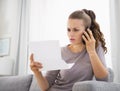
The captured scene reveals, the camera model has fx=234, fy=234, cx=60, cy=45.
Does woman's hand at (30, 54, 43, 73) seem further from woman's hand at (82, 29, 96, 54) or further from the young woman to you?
woman's hand at (82, 29, 96, 54)

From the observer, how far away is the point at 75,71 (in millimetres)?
1490

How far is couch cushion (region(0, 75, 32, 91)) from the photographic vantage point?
247 centimetres

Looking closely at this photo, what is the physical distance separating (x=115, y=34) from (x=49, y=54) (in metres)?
1.07

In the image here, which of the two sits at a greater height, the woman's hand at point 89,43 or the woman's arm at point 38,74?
the woman's hand at point 89,43

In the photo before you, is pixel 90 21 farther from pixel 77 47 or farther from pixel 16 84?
pixel 16 84

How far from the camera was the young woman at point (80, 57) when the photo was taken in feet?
4.64

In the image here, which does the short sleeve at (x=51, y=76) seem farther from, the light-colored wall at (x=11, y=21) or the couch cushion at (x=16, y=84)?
the light-colored wall at (x=11, y=21)

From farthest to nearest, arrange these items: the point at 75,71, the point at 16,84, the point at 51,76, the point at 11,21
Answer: the point at 11,21, the point at 16,84, the point at 51,76, the point at 75,71

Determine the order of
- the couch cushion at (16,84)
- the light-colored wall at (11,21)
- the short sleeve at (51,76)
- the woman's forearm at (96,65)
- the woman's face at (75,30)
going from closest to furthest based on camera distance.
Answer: the woman's forearm at (96,65), the woman's face at (75,30), the short sleeve at (51,76), the couch cushion at (16,84), the light-colored wall at (11,21)

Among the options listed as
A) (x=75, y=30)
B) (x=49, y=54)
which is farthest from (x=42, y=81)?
(x=75, y=30)

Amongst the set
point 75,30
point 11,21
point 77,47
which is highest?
point 11,21

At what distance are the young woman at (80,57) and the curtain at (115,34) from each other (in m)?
0.78

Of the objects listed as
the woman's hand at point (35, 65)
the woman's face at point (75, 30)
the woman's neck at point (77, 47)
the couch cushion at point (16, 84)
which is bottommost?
the couch cushion at point (16, 84)

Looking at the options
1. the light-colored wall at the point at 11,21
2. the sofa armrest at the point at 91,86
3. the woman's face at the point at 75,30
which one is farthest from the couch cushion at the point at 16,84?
the sofa armrest at the point at 91,86
